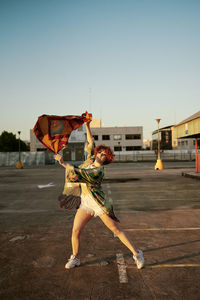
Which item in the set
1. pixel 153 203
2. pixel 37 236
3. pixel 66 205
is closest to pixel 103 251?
pixel 66 205

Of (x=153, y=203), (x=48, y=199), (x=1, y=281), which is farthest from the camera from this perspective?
→ (x=48, y=199)

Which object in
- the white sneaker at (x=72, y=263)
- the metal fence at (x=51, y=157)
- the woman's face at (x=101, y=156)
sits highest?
the woman's face at (x=101, y=156)

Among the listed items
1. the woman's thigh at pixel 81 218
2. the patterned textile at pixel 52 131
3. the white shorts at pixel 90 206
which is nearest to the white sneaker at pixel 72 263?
the woman's thigh at pixel 81 218

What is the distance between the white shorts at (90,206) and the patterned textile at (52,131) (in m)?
0.78

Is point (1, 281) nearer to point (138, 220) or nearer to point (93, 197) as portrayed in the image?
point (93, 197)

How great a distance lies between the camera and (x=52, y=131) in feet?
11.9

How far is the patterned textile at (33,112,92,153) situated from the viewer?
3.59 meters

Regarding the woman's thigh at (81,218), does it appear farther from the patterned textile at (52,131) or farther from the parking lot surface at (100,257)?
the patterned textile at (52,131)

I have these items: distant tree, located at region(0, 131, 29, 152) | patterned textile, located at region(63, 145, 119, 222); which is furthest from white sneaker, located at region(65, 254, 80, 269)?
distant tree, located at region(0, 131, 29, 152)

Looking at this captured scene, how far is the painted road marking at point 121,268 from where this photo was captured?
3.44 m

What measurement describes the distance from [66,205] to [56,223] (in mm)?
3054

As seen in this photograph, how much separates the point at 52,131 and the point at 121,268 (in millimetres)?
2187

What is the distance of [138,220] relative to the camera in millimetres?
6746

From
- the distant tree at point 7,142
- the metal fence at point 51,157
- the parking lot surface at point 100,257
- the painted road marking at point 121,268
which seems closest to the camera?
the parking lot surface at point 100,257
